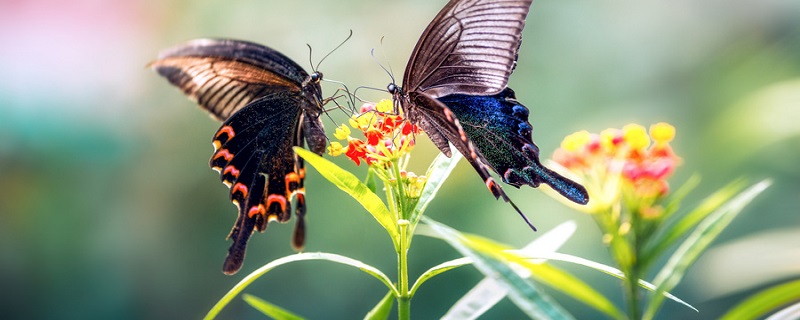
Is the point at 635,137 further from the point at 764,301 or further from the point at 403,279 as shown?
the point at 403,279

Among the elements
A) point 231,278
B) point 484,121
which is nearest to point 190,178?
point 231,278

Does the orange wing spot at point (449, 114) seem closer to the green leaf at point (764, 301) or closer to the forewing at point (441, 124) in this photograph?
the forewing at point (441, 124)

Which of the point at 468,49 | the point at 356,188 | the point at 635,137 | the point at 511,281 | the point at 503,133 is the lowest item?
the point at 511,281

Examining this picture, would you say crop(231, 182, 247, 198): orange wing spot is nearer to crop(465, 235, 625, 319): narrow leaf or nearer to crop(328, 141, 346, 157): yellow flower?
crop(328, 141, 346, 157): yellow flower

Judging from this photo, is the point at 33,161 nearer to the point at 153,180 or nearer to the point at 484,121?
the point at 153,180

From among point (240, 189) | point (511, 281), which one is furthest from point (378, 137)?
point (240, 189)

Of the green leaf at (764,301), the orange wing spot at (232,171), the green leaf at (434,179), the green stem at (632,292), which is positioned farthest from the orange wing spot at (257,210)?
the green leaf at (764,301)
